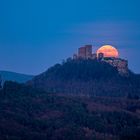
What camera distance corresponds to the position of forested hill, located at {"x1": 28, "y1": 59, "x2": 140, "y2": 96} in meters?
114

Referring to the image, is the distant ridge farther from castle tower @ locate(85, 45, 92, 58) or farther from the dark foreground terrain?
the dark foreground terrain

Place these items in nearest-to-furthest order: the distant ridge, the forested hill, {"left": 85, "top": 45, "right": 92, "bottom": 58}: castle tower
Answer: the forested hill → {"left": 85, "top": 45, "right": 92, "bottom": 58}: castle tower → the distant ridge

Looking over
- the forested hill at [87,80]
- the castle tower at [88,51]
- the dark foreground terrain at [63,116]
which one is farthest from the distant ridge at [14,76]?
the dark foreground terrain at [63,116]

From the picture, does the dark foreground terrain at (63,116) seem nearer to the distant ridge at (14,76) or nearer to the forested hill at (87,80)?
the forested hill at (87,80)

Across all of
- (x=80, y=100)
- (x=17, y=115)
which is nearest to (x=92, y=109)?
(x=80, y=100)

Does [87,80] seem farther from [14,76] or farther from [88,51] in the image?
[14,76]

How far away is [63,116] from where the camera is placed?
78.8 m

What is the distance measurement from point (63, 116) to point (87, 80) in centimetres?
4446

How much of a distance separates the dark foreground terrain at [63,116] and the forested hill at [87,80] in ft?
61.3

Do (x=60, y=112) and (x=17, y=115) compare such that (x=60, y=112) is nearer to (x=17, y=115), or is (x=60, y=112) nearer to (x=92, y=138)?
(x=17, y=115)

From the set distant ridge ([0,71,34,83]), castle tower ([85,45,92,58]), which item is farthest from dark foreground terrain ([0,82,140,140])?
distant ridge ([0,71,34,83])

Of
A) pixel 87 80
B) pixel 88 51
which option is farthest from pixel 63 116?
pixel 88 51

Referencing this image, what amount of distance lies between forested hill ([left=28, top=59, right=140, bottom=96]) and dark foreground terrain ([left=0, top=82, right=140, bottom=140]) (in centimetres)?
1869

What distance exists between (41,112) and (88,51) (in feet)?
167
